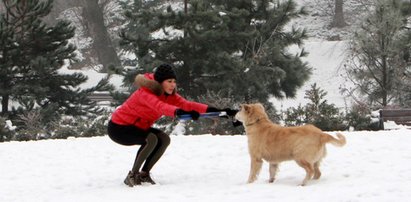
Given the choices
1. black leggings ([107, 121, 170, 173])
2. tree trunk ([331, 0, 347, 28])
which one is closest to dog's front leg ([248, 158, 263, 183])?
black leggings ([107, 121, 170, 173])

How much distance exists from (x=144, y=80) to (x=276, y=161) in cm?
182

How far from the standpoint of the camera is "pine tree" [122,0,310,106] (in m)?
19.6

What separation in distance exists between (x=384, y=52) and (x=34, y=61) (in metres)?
13.0

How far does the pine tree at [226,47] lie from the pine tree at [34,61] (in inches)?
125

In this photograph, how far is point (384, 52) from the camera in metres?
22.0

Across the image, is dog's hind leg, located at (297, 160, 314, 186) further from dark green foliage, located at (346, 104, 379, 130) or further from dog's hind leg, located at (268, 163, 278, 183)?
dark green foliage, located at (346, 104, 379, 130)

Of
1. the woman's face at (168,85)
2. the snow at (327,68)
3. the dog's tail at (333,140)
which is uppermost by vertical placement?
the woman's face at (168,85)

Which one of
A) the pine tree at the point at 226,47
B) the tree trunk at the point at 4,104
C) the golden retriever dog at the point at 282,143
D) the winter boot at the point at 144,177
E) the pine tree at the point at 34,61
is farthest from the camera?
the tree trunk at the point at 4,104

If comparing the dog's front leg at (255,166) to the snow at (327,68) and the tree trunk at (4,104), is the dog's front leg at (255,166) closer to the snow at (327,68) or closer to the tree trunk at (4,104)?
the tree trunk at (4,104)

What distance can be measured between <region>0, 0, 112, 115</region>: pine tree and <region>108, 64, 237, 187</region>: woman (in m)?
13.8

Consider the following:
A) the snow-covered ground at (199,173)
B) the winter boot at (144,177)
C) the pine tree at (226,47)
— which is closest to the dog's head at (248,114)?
the snow-covered ground at (199,173)

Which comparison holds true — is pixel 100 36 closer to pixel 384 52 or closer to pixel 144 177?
pixel 384 52

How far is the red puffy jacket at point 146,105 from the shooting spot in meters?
6.71

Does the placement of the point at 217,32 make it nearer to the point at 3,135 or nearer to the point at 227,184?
the point at 3,135
